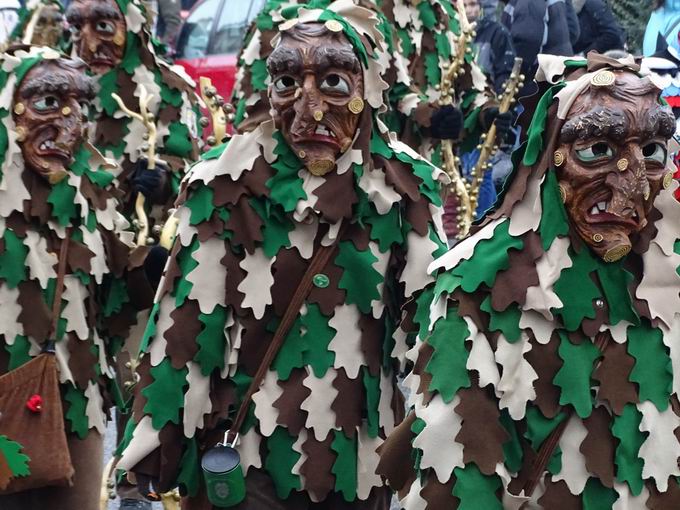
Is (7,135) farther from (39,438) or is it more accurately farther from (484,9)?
(484,9)

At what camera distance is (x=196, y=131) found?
30.3 ft

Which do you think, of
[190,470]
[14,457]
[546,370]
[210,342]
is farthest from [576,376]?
[14,457]

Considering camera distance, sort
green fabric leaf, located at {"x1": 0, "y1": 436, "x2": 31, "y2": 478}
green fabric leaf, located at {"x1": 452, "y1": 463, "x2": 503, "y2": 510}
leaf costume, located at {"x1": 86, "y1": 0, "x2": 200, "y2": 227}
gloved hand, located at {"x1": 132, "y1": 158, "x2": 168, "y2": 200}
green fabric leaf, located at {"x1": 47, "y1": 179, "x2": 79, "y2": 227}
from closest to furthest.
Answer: green fabric leaf, located at {"x1": 452, "y1": 463, "x2": 503, "y2": 510} → green fabric leaf, located at {"x1": 0, "y1": 436, "x2": 31, "y2": 478} → green fabric leaf, located at {"x1": 47, "y1": 179, "x2": 79, "y2": 227} → gloved hand, located at {"x1": 132, "y1": 158, "x2": 168, "y2": 200} → leaf costume, located at {"x1": 86, "y1": 0, "x2": 200, "y2": 227}

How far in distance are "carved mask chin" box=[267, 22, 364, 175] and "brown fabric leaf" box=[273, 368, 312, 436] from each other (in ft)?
2.26

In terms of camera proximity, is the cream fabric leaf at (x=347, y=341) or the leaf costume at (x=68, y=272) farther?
the leaf costume at (x=68, y=272)

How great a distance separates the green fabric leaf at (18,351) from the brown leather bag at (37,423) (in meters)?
0.09

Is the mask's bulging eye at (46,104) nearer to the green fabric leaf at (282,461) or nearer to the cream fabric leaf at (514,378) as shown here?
the green fabric leaf at (282,461)

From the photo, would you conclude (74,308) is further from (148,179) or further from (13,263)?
(148,179)

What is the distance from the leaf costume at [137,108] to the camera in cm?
893

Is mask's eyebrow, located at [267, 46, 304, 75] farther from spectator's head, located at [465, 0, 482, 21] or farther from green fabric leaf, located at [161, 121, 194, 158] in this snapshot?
spectator's head, located at [465, 0, 482, 21]

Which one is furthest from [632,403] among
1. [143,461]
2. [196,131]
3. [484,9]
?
[484,9]

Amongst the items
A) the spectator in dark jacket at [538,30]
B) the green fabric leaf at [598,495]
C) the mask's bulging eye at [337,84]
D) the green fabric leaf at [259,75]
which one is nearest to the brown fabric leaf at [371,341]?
the mask's bulging eye at [337,84]

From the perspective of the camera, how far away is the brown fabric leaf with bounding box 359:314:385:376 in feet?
19.4

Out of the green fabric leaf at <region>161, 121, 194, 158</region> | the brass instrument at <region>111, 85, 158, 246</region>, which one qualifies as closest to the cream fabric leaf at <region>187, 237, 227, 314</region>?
the brass instrument at <region>111, 85, 158, 246</region>
